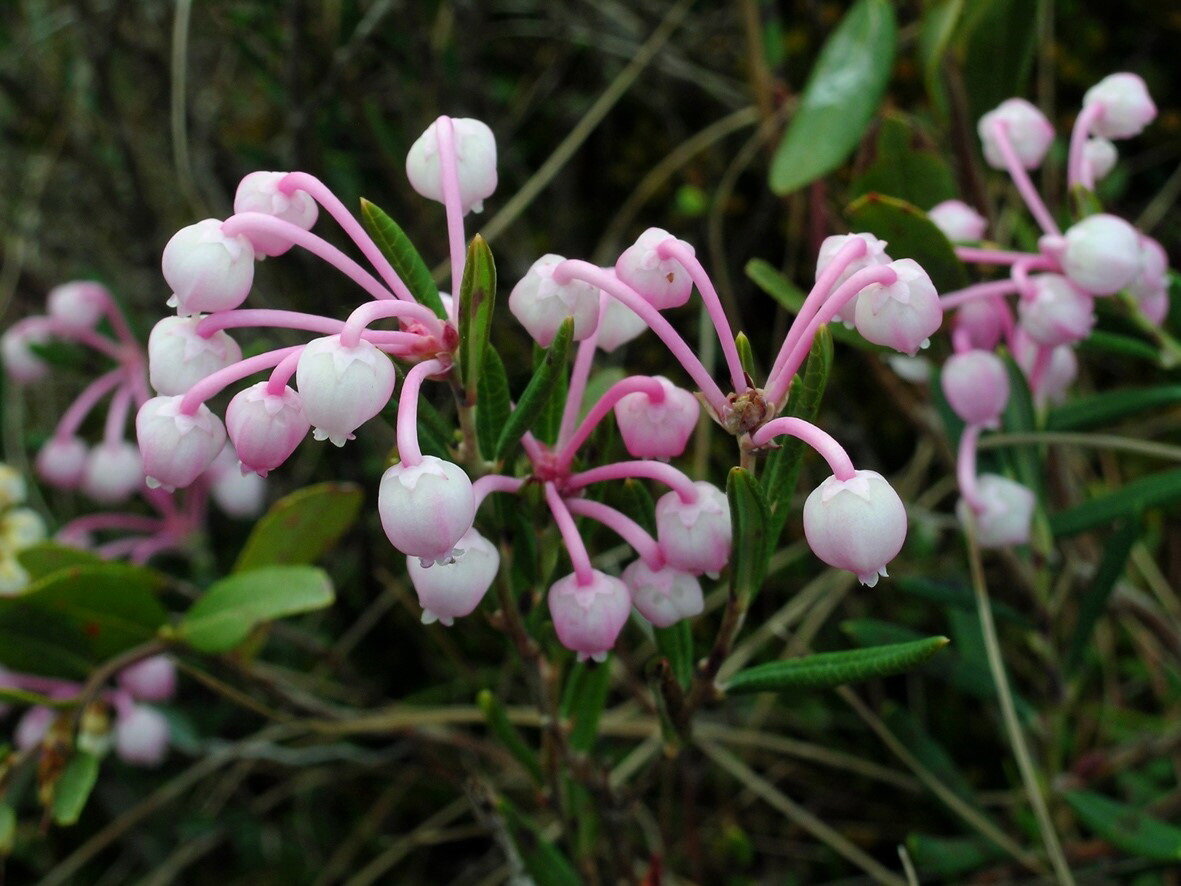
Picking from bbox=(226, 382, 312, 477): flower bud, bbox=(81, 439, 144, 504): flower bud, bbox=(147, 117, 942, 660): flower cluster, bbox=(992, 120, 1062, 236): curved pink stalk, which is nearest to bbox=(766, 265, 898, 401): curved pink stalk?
bbox=(147, 117, 942, 660): flower cluster

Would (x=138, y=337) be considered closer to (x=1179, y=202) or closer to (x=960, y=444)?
(x=960, y=444)

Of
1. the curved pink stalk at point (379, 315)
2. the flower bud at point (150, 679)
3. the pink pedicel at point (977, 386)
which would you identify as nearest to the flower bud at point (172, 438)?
the curved pink stalk at point (379, 315)

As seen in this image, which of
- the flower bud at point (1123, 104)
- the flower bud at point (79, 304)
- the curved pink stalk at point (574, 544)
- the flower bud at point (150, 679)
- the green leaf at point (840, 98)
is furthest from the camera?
the flower bud at point (79, 304)

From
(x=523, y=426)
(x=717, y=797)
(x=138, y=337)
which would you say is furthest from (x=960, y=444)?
(x=138, y=337)

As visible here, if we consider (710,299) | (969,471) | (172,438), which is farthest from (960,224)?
(172,438)

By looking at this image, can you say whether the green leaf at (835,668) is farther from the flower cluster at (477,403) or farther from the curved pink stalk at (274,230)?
the curved pink stalk at (274,230)

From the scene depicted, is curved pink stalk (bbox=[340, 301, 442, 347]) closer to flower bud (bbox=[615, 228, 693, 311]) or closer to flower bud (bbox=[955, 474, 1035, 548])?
flower bud (bbox=[615, 228, 693, 311])
